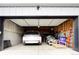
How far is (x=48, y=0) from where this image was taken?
26.3ft

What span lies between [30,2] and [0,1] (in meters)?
1.43

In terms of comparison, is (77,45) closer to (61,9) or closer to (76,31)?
(76,31)

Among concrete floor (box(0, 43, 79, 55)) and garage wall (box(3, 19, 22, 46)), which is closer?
concrete floor (box(0, 43, 79, 55))

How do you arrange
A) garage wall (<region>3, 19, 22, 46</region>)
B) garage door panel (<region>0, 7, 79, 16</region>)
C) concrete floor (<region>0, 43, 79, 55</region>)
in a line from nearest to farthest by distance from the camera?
concrete floor (<region>0, 43, 79, 55</region>) → garage door panel (<region>0, 7, 79, 16</region>) → garage wall (<region>3, 19, 22, 46</region>)

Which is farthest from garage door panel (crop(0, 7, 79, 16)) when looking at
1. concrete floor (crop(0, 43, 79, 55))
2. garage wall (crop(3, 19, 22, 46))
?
concrete floor (crop(0, 43, 79, 55))

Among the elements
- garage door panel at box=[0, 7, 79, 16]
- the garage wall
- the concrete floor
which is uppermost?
garage door panel at box=[0, 7, 79, 16]

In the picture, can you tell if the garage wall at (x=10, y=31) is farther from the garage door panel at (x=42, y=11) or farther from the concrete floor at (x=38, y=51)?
the garage door panel at (x=42, y=11)

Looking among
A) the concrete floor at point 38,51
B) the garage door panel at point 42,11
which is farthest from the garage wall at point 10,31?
the garage door panel at point 42,11

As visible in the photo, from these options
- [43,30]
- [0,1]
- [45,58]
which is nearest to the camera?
[45,58]

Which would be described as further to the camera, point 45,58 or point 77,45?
point 77,45

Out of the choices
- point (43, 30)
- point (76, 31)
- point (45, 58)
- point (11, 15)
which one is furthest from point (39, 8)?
point (43, 30)

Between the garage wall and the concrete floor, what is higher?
the garage wall

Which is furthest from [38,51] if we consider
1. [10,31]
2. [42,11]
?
[10,31]

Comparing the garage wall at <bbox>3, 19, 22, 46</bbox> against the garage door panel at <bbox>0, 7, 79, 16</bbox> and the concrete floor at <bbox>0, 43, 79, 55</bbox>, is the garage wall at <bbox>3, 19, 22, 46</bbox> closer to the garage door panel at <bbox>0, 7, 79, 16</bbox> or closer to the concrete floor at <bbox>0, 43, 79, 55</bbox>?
the concrete floor at <bbox>0, 43, 79, 55</bbox>
